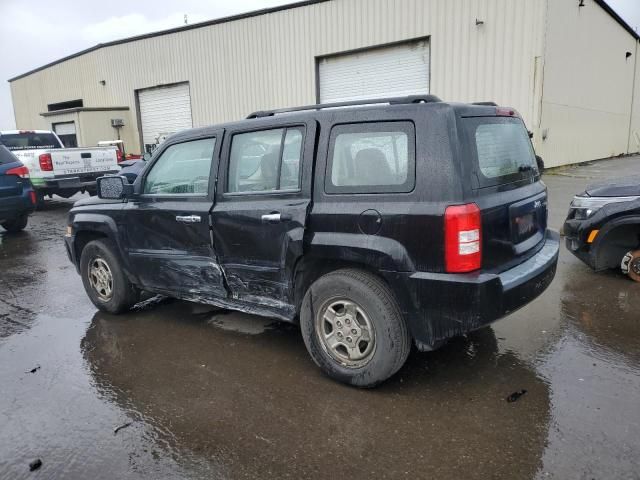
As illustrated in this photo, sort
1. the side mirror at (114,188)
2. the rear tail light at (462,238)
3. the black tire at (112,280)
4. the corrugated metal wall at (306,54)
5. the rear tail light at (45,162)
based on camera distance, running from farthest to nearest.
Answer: the corrugated metal wall at (306,54) < the rear tail light at (45,162) < the black tire at (112,280) < the side mirror at (114,188) < the rear tail light at (462,238)

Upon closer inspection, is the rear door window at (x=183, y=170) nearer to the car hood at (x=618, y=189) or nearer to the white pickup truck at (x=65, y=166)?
the car hood at (x=618, y=189)

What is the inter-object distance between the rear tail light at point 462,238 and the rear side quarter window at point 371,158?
34cm

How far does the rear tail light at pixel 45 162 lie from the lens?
12055 mm

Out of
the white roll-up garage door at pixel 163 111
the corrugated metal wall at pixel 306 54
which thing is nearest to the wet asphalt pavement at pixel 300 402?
the corrugated metal wall at pixel 306 54

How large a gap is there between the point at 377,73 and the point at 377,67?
0.59 ft

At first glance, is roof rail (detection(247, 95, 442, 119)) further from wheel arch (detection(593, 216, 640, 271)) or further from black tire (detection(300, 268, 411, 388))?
wheel arch (detection(593, 216, 640, 271))

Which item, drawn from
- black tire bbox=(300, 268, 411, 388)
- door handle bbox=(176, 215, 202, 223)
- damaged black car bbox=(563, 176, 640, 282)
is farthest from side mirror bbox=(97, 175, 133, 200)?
damaged black car bbox=(563, 176, 640, 282)

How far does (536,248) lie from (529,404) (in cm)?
116

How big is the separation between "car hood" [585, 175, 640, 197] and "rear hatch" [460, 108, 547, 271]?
1.84 m

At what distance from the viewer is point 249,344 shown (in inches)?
170

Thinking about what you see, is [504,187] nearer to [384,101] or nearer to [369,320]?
[384,101]

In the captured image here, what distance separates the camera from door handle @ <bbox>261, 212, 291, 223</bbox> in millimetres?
3629

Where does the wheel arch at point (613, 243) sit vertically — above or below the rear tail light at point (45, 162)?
below

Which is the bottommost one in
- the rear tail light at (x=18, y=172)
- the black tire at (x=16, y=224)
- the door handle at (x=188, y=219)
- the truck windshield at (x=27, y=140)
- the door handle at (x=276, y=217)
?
the black tire at (x=16, y=224)
